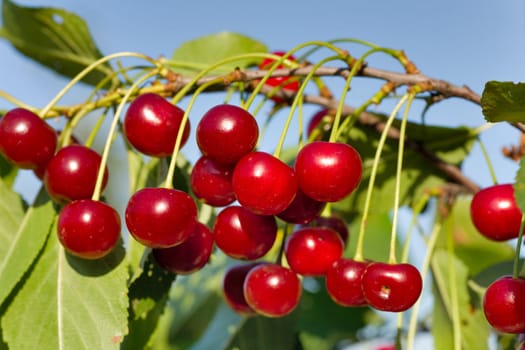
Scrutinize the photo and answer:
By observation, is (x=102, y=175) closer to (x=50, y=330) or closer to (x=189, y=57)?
(x=50, y=330)

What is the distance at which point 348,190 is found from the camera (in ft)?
5.05

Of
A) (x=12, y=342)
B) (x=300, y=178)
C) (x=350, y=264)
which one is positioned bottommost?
(x=12, y=342)

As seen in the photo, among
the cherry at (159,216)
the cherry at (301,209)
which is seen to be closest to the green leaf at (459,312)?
the cherry at (301,209)

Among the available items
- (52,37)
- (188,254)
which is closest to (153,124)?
(188,254)

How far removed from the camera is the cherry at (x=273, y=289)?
172 cm

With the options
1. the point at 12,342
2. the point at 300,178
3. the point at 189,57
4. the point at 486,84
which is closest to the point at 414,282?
the point at 300,178

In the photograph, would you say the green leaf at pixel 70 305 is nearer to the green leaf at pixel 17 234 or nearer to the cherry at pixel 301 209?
the green leaf at pixel 17 234

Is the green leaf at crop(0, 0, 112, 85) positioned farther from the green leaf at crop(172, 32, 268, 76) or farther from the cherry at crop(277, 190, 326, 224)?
the cherry at crop(277, 190, 326, 224)

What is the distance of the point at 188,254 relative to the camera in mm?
1712

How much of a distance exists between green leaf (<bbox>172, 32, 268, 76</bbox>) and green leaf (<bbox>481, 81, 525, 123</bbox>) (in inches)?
40.4

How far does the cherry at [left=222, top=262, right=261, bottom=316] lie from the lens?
1.92 m

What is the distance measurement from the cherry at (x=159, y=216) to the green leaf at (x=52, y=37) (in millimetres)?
846

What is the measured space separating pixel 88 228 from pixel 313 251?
478 mm

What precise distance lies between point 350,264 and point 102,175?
0.56 metres
